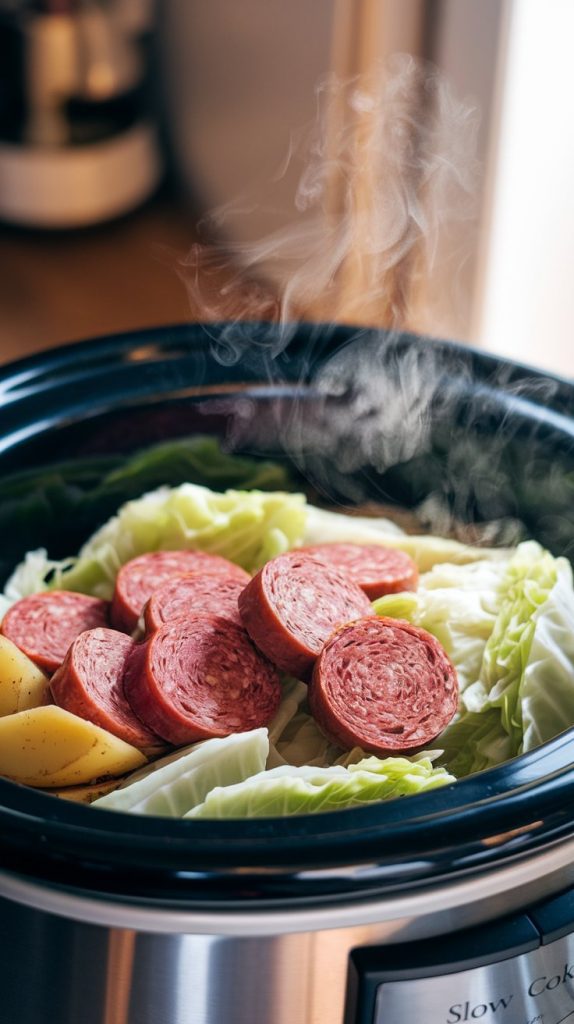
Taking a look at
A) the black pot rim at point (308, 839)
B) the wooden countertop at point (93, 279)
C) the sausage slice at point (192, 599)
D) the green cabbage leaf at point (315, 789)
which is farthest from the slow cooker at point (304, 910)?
the wooden countertop at point (93, 279)

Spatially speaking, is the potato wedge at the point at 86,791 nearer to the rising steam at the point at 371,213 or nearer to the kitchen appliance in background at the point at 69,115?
the rising steam at the point at 371,213

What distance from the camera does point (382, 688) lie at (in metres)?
1.20

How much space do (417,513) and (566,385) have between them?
29 cm

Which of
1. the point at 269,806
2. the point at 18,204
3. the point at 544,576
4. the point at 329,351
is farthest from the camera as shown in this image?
the point at 18,204

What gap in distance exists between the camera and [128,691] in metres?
1.22

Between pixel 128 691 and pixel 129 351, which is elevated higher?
pixel 129 351

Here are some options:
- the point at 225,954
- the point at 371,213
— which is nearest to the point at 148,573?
the point at 225,954

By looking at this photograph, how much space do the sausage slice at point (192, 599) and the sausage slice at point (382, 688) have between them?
0.13 meters

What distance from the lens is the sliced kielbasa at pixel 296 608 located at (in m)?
1.22

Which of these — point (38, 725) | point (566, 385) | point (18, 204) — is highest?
point (566, 385)

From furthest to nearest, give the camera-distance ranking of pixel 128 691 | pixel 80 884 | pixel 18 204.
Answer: pixel 18 204, pixel 128 691, pixel 80 884

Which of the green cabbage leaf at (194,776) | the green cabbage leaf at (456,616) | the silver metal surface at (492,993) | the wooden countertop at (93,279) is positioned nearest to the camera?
the silver metal surface at (492,993)

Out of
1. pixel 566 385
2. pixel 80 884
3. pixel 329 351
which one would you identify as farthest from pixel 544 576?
pixel 80 884

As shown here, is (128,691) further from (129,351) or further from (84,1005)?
(129,351)
